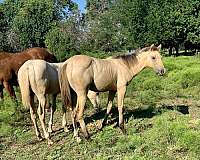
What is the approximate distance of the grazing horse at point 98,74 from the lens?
8959mm

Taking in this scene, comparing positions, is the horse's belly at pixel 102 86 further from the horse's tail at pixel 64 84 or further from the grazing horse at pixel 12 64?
the grazing horse at pixel 12 64

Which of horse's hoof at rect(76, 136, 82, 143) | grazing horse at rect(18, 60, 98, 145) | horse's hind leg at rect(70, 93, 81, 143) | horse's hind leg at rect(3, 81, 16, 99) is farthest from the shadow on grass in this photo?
horse's hind leg at rect(3, 81, 16, 99)

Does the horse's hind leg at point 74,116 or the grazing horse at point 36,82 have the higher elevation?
the grazing horse at point 36,82

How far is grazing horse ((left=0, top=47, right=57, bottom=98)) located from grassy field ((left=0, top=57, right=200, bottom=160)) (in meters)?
0.66

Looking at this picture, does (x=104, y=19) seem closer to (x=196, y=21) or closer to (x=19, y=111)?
(x=196, y=21)

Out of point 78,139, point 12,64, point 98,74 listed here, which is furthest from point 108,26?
point 78,139

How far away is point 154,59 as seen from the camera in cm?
984

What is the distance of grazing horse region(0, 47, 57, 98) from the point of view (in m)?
13.0

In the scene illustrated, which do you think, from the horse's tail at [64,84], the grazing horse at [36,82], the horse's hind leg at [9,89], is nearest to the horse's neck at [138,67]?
the horse's tail at [64,84]

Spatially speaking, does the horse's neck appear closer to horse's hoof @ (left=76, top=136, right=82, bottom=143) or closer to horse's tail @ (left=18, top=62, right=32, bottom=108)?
horse's hoof @ (left=76, top=136, right=82, bottom=143)

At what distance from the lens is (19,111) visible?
12273 millimetres

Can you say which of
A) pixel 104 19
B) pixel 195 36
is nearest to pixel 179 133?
pixel 195 36

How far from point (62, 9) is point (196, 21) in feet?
109

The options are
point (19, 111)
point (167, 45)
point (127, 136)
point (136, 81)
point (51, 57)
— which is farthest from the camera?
point (167, 45)
